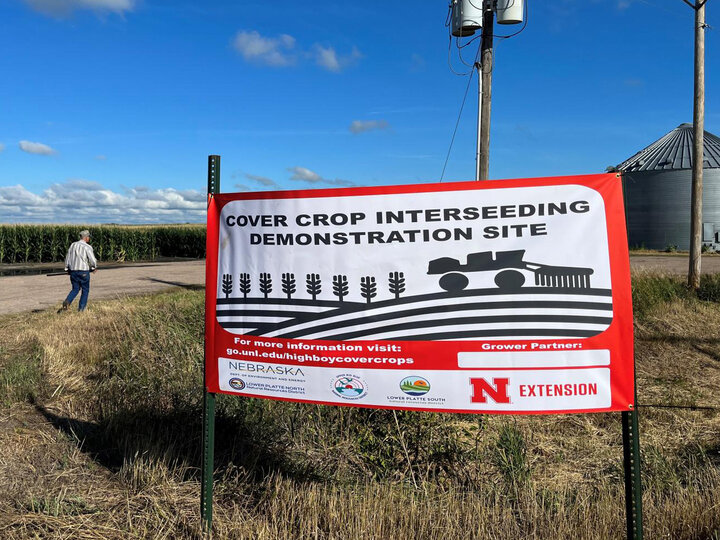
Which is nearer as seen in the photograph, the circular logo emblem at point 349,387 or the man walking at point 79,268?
the circular logo emblem at point 349,387

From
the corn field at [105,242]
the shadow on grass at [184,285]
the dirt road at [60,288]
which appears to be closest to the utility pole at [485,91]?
the dirt road at [60,288]

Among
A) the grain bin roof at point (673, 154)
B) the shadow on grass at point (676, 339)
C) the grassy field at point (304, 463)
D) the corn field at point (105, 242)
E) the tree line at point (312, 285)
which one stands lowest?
the grassy field at point (304, 463)

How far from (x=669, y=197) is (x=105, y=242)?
35.5m

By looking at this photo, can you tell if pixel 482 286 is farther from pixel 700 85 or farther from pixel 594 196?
pixel 700 85

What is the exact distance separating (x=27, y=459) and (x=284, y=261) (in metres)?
2.49

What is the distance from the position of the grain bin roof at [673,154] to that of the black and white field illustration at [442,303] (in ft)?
128

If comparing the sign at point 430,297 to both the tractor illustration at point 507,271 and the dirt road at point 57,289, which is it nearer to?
the tractor illustration at point 507,271

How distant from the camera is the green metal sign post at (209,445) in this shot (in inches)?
129

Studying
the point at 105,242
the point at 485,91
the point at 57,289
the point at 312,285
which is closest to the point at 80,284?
the point at 57,289

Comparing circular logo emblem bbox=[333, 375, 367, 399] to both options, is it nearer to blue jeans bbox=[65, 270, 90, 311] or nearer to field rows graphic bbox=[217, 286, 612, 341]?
field rows graphic bbox=[217, 286, 612, 341]

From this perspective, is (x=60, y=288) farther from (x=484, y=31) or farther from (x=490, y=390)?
(x=490, y=390)

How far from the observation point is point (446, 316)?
9.97 ft

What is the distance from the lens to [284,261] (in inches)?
131

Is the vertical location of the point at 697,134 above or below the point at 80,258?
above
